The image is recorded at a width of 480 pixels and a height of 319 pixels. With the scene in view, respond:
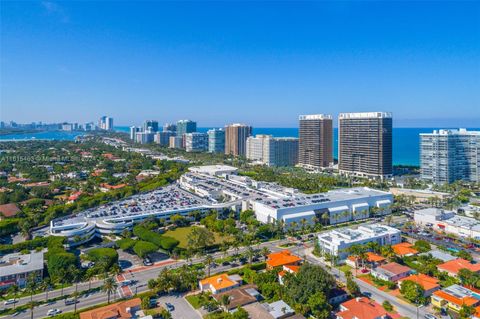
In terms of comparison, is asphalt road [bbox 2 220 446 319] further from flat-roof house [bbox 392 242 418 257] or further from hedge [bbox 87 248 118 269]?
flat-roof house [bbox 392 242 418 257]

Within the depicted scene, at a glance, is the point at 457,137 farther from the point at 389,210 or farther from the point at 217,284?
the point at 217,284

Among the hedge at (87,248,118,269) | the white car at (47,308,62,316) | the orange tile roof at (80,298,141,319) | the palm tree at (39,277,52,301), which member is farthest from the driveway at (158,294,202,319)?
the palm tree at (39,277,52,301)

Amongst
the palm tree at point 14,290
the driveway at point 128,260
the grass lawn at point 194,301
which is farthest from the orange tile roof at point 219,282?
the palm tree at point 14,290

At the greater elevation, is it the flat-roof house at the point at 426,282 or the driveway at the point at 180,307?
the flat-roof house at the point at 426,282

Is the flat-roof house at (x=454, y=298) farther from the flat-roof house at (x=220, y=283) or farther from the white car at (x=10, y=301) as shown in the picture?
the white car at (x=10, y=301)

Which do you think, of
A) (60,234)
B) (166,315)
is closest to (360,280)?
(166,315)

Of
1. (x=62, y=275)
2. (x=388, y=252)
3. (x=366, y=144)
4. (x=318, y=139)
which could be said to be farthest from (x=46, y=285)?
(x=318, y=139)

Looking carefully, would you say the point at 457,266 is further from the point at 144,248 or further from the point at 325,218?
the point at 144,248
